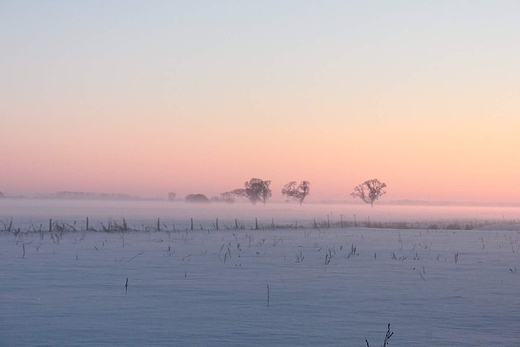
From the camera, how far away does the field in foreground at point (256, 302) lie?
5.63 meters

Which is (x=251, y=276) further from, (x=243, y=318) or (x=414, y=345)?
(x=414, y=345)

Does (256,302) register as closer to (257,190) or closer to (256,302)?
(256,302)

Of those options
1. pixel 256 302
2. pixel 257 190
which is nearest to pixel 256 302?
pixel 256 302

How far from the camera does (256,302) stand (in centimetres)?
748

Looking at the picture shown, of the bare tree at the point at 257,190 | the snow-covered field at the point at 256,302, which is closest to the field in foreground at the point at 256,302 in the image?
the snow-covered field at the point at 256,302

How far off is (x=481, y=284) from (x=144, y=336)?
6.41 m

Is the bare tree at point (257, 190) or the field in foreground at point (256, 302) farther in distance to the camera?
the bare tree at point (257, 190)

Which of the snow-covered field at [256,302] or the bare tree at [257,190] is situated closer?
the snow-covered field at [256,302]

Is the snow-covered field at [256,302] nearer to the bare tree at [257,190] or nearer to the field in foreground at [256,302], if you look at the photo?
the field in foreground at [256,302]

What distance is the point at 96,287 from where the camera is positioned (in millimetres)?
8695

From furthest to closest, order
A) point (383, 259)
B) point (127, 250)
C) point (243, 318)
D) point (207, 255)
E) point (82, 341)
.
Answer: point (127, 250) < point (207, 255) < point (383, 259) < point (243, 318) < point (82, 341)

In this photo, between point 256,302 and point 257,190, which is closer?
point 256,302

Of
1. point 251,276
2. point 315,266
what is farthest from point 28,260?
point 315,266

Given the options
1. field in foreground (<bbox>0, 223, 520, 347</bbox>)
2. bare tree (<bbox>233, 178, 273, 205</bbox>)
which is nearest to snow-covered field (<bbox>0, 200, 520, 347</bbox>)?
field in foreground (<bbox>0, 223, 520, 347</bbox>)
